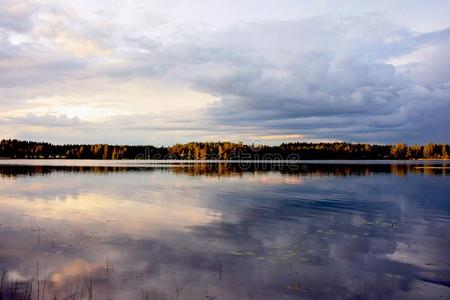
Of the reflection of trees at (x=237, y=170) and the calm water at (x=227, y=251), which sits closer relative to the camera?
the calm water at (x=227, y=251)

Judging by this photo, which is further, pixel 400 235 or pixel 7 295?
pixel 400 235

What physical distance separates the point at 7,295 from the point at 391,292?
13.7 m

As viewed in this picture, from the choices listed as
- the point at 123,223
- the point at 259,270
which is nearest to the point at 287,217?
the point at 123,223

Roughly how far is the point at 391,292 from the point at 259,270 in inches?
202

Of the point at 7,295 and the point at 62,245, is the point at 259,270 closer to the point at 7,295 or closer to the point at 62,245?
the point at 7,295

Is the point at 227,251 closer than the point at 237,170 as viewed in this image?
Yes

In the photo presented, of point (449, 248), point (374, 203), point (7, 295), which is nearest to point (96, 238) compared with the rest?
point (7, 295)

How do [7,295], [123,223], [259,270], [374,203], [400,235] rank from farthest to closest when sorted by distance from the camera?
[374,203]
[123,223]
[400,235]
[259,270]
[7,295]

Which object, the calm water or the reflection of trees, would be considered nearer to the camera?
the calm water

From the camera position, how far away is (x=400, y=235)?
2381 centimetres

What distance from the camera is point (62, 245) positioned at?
20.8 meters

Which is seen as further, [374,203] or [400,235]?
[374,203]

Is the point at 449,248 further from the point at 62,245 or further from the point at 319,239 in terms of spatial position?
the point at 62,245

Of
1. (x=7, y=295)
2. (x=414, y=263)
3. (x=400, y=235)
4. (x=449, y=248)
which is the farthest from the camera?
(x=400, y=235)
